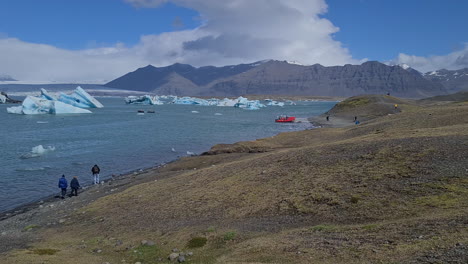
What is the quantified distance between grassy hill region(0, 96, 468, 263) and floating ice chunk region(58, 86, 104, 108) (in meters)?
111

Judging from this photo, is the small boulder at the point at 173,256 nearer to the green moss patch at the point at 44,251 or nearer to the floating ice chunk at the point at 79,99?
the green moss patch at the point at 44,251

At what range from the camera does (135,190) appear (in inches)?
942

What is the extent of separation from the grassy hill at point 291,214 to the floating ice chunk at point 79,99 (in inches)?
4369

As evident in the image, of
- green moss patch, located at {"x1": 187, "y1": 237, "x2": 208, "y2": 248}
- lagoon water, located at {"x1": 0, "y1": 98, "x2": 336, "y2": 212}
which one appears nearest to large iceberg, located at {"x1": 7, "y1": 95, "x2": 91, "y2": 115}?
lagoon water, located at {"x1": 0, "y1": 98, "x2": 336, "y2": 212}

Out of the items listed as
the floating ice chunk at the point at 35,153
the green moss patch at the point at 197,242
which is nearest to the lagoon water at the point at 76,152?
the floating ice chunk at the point at 35,153

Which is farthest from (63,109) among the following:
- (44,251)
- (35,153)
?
(44,251)

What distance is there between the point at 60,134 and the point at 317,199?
5755 centimetres

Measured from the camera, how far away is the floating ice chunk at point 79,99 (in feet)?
410

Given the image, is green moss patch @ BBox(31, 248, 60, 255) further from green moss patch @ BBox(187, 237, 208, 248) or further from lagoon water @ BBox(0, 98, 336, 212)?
lagoon water @ BBox(0, 98, 336, 212)

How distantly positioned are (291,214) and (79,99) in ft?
433

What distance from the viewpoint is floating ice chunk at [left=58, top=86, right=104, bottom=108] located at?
125m

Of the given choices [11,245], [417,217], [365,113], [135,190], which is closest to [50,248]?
[11,245]

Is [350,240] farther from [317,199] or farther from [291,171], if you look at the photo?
[291,171]

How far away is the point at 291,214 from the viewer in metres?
15.5
